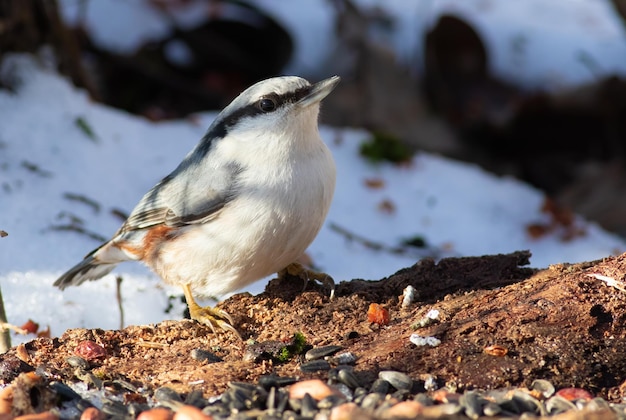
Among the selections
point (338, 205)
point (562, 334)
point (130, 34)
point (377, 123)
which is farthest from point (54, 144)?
point (562, 334)

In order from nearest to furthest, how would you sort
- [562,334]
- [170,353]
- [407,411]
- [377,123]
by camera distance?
[407,411]
[562,334]
[170,353]
[377,123]

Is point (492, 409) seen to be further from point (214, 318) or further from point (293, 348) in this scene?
point (214, 318)

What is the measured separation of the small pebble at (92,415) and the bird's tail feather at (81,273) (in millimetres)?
1510

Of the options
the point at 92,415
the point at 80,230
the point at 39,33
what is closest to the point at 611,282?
the point at 92,415

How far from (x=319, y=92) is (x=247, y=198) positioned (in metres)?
0.51

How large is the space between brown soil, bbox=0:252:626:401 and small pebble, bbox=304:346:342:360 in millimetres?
77

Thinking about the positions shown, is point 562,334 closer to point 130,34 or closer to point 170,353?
point 170,353

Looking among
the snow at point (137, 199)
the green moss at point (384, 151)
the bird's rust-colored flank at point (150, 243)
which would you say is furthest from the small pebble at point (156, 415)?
the green moss at point (384, 151)

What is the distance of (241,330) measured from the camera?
354cm

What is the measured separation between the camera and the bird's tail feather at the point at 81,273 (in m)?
4.23

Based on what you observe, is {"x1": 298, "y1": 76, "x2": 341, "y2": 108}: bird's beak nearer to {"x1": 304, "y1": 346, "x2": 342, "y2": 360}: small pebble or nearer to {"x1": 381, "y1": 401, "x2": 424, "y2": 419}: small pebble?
{"x1": 304, "y1": 346, "x2": 342, "y2": 360}: small pebble

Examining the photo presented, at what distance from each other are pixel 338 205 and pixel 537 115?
2590mm

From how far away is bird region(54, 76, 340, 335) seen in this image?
358 centimetres

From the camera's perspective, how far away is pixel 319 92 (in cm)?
369
